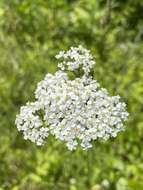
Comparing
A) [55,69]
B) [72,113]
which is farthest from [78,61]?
[55,69]

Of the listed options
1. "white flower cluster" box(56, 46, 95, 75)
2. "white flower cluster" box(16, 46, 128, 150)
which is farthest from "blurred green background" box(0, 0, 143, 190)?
"white flower cluster" box(16, 46, 128, 150)

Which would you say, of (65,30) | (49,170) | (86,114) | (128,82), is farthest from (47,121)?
(65,30)

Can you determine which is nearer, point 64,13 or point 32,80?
point 32,80

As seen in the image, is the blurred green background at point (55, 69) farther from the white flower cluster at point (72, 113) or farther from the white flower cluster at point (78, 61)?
the white flower cluster at point (72, 113)

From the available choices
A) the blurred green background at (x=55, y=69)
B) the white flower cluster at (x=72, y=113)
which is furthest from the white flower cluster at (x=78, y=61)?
the blurred green background at (x=55, y=69)

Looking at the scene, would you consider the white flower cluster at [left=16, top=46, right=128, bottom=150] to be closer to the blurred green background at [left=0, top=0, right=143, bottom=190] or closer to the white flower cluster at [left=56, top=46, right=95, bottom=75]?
the white flower cluster at [left=56, top=46, right=95, bottom=75]

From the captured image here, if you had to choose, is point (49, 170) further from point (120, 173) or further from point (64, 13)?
point (64, 13)

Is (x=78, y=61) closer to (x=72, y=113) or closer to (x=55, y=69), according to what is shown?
(x=72, y=113)
